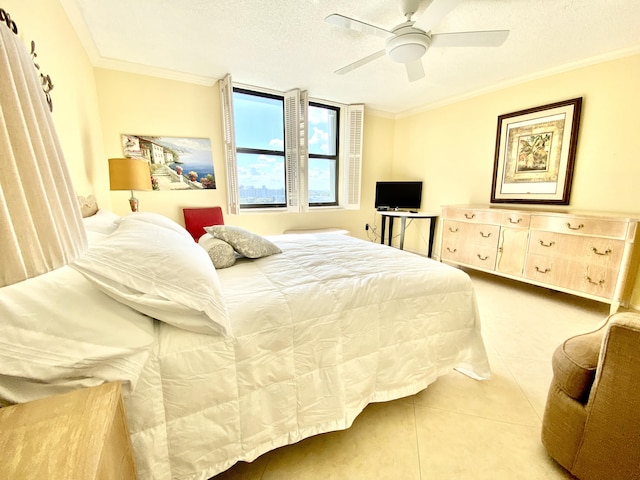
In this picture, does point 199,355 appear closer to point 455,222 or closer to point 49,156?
point 49,156

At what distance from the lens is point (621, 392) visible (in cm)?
87

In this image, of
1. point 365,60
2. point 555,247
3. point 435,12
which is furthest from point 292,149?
point 555,247

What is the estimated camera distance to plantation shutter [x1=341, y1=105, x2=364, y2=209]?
417 cm

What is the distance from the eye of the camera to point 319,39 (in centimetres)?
239

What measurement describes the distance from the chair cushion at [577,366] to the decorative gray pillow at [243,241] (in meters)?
1.57

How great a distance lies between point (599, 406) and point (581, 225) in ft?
7.17

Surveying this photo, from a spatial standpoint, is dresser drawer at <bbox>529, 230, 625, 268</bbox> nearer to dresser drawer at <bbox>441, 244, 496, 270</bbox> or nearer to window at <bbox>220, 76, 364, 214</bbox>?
dresser drawer at <bbox>441, 244, 496, 270</bbox>

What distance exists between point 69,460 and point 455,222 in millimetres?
3801

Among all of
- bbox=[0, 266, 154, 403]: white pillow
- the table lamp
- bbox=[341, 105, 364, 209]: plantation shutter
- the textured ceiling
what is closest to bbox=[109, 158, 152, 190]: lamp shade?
the table lamp

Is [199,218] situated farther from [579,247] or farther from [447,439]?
[579,247]

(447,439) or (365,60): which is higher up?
(365,60)

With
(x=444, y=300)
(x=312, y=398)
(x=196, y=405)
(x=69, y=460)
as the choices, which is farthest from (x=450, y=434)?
(x=69, y=460)

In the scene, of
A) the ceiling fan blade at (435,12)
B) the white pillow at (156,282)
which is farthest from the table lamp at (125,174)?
the ceiling fan blade at (435,12)

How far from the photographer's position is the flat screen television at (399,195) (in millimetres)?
4363
